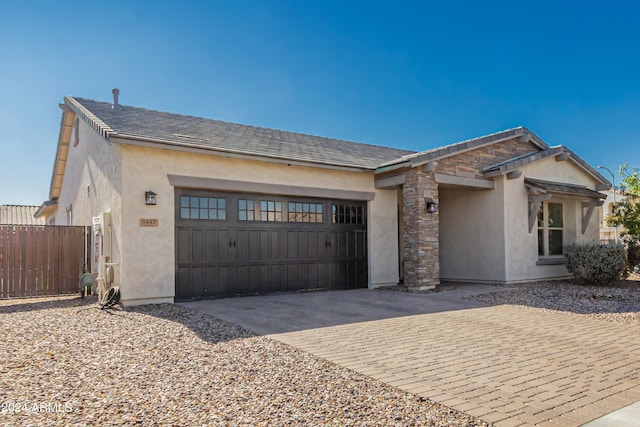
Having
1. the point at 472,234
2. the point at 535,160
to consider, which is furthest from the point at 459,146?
the point at 472,234

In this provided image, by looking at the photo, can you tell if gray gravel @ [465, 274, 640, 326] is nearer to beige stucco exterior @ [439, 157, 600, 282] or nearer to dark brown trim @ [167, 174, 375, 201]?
beige stucco exterior @ [439, 157, 600, 282]

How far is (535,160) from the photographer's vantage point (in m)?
13.2

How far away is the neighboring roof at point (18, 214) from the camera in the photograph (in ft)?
90.8

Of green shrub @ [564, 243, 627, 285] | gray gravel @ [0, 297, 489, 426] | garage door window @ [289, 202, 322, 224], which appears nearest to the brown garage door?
garage door window @ [289, 202, 322, 224]

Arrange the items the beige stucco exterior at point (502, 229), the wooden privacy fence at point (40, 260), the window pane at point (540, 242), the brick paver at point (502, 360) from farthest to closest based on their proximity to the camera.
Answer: the window pane at point (540, 242)
the beige stucco exterior at point (502, 229)
the wooden privacy fence at point (40, 260)
the brick paver at point (502, 360)

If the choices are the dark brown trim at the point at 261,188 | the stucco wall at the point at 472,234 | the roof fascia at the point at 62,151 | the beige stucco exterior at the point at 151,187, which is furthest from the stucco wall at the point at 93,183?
the stucco wall at the point at 472,234

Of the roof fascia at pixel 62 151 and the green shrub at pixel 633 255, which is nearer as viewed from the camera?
the green shrub at pixel 633 255

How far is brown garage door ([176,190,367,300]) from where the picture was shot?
984 centimetres

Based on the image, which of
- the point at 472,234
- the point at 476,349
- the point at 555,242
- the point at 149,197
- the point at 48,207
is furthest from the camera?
the point at 48,207

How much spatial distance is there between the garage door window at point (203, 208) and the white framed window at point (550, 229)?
10.2 m

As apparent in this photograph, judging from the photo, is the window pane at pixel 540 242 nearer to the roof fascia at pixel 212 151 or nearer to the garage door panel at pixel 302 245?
the roof fascia at pixel 212 151

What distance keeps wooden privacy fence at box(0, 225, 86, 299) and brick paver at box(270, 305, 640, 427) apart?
789 cm

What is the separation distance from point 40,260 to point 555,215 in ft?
51.1

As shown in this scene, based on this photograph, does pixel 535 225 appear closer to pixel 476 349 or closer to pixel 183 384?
pixel 476 349
